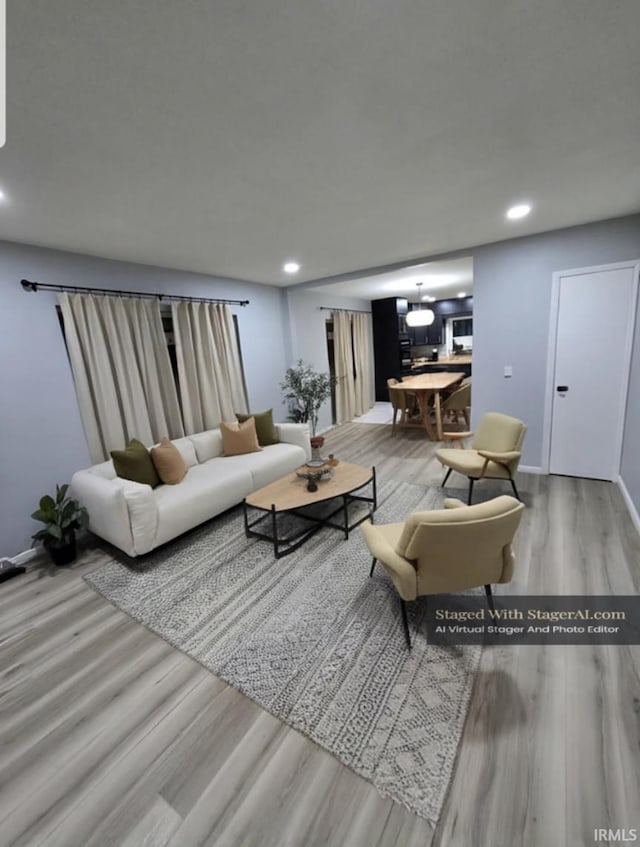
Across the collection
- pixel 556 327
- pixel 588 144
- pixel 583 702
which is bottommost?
pixel 583 702

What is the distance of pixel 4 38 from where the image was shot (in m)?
0.95

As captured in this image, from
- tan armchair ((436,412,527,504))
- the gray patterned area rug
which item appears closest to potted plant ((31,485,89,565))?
the gray patterned area rug

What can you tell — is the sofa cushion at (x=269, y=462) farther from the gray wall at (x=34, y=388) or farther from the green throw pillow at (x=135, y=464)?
the gray wall at (x=34, y=388)

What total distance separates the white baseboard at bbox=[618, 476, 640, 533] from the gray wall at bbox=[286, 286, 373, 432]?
13.8 ft

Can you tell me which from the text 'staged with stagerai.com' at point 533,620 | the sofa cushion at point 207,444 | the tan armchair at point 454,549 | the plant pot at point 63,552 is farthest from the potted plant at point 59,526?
the text 'staged with stagerai.com' at point 533,620

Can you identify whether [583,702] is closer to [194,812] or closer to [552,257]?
[194,812]

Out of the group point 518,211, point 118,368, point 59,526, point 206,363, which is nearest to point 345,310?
point 206,363

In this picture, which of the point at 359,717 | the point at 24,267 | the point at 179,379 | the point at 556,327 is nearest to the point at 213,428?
the point at 179,379

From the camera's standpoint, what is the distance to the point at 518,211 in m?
2.75

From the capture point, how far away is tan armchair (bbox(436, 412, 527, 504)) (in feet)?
9.91

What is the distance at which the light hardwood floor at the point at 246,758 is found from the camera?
3.72 feet

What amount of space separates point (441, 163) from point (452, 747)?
281 cm

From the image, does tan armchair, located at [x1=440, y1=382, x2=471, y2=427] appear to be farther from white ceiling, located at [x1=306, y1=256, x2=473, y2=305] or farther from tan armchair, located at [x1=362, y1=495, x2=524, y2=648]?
tan armchair, located at [x1=362, y1=495, x2=524, y2=648]

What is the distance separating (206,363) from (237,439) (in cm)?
108
